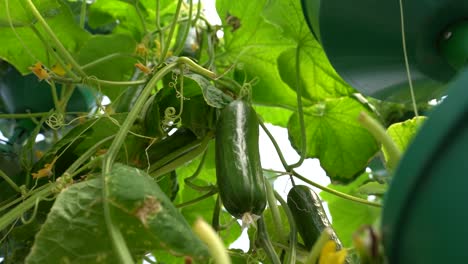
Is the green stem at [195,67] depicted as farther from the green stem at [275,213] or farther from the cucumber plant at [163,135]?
the green stem at [275,213]

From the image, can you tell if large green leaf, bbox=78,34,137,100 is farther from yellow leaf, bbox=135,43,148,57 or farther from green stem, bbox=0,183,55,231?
green stem, bbox=0,183,55,231

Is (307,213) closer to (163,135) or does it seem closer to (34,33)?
(163,135)

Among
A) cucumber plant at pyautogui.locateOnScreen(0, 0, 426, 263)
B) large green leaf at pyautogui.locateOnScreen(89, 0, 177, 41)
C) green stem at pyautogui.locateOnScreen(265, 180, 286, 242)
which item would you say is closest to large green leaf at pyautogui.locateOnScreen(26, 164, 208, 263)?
cucumber plant at pyautogui.locateOnScreen(0, 0, 426, 263)

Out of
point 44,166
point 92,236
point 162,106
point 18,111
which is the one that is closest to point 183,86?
point 162,106

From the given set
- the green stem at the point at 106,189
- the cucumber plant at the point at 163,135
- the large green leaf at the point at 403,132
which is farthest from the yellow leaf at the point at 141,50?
the large green leaf at the point at 403,132

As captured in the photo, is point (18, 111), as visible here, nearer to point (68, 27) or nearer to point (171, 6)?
point (68, 27)

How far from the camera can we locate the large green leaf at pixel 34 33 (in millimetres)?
831

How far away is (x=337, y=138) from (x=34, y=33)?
443 mm

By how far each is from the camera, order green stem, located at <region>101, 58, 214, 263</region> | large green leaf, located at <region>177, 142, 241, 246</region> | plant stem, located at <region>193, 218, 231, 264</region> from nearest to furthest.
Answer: plant stem, located at <region>193, 218, 231, 264</region>, green stem, located at <region>101, 58, 214, 263</region>, large green leaf, located at <region>177, 142, 241, 246</region>

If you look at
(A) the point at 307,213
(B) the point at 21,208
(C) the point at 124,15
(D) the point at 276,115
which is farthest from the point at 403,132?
(C) the point at 124,15

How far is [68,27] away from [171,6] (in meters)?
0.35

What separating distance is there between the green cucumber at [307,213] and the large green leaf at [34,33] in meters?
0.35

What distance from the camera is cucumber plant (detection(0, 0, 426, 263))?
1.58 feet

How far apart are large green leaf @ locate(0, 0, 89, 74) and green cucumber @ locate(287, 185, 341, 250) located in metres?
0.35
